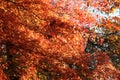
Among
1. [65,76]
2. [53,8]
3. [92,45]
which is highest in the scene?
[53,8]

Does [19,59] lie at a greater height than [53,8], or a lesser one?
lesser

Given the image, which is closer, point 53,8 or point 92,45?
point 53,8

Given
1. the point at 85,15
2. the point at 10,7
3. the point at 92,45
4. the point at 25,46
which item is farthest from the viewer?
the point at 92,45

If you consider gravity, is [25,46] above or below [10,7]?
below

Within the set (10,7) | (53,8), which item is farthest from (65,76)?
(10,7)

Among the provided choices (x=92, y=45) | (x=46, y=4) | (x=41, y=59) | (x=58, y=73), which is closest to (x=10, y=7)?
(x=46, y=4)

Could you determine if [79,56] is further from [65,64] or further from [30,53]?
[30,53]

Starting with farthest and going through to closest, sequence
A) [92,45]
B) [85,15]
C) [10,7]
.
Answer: [92,45] < [85,15] < [10,7]

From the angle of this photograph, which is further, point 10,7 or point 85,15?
point 85,15

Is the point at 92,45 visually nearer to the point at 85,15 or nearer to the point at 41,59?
the point at 85,15
